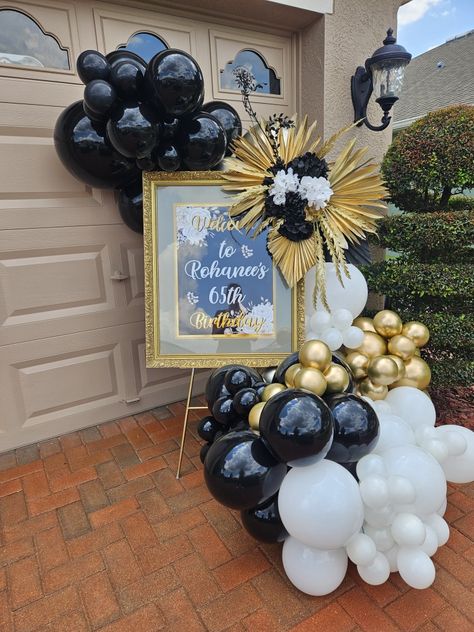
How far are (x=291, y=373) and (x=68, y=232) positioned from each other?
1.59m

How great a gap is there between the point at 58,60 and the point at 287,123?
1.34 meters

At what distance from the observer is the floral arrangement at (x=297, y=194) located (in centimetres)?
188

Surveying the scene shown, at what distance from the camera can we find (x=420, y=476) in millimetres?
1395

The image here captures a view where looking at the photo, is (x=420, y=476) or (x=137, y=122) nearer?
(x=420, y=476)

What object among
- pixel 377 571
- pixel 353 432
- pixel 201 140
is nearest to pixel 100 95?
pixel 201 140

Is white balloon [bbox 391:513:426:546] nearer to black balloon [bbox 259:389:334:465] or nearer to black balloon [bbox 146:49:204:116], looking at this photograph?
black balloon [bbox 259:389:334:465]

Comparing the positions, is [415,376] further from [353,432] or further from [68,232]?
[68,232]

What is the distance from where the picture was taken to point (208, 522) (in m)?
1.85

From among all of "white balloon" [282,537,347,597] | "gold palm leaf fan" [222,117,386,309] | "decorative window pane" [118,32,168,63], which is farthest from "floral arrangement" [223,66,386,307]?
"white balloon" [282,537,347,597]

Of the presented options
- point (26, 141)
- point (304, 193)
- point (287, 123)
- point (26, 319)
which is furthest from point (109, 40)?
point (26, 319)

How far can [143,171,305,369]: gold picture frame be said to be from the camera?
78.1 inches

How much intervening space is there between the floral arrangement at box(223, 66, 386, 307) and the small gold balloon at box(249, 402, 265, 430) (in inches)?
27.6

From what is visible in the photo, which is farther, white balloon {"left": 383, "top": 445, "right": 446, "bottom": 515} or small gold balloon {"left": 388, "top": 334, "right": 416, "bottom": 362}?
small gold balloon {"left": 388, "top": 334, "right": 416, "bottom": 362}

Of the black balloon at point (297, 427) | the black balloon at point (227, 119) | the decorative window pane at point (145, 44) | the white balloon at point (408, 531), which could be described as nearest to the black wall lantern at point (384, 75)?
the black balloon at point (227, 119)
